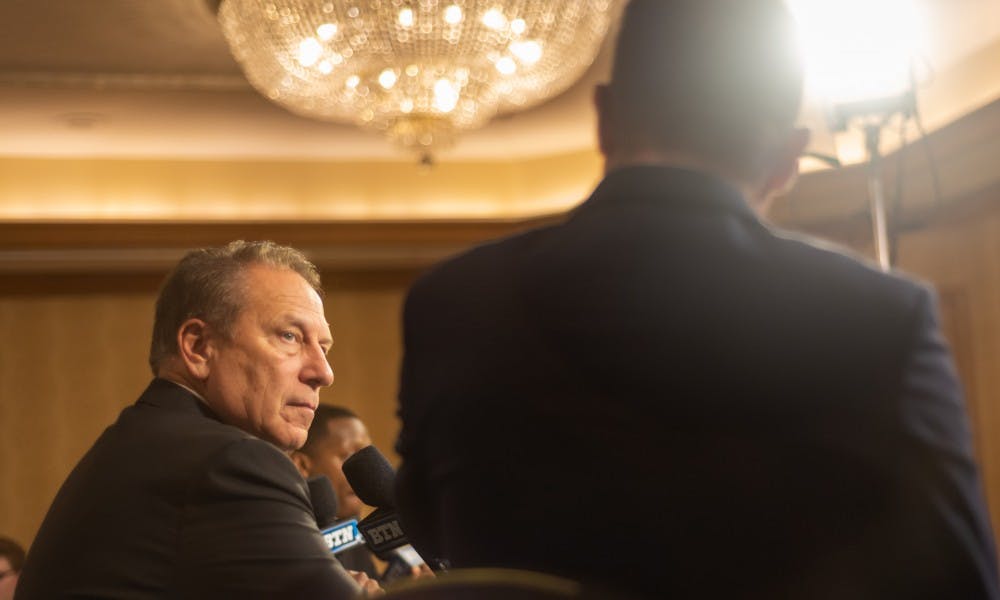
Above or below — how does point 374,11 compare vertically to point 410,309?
above

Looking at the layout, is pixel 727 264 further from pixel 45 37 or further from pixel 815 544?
pixel 45 37

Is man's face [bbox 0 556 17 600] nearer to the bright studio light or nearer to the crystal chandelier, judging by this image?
the crystal chandelier

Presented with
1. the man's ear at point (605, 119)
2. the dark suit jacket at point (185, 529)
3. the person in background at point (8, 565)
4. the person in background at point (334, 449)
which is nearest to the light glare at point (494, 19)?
the person in background at point (334, 449)

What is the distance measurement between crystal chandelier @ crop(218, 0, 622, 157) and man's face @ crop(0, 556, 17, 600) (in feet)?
5.61

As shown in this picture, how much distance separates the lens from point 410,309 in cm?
120

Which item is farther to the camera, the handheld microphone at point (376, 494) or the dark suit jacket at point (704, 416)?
the handheld microphone at point (376, 494)

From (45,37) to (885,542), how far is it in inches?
178

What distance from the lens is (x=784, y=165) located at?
116 cm

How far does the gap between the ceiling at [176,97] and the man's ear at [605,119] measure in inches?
142

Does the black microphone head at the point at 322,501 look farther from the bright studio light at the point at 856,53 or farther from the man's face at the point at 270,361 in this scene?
the bright studio light at the point at 856,53

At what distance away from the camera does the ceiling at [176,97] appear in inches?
189

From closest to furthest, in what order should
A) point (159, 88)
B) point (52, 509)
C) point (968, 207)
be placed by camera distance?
point (52, 509)
point (159, 88)
point (968, 207)

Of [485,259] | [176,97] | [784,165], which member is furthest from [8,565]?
[784,165]

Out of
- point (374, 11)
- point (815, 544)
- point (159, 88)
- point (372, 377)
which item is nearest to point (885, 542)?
point (815, 544)
